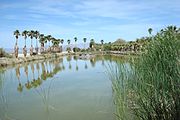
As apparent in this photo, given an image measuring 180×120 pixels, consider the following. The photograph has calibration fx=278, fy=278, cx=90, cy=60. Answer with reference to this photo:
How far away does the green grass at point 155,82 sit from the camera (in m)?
4.53

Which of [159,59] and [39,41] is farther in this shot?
[39,41]

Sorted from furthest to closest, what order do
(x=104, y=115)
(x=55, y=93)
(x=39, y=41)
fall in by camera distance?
(x=39, y=41)
(x=55, y=93)
(x=104, y=115)

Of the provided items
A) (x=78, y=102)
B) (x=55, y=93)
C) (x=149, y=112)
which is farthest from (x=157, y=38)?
(x=55, y=93)

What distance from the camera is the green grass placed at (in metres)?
4.53

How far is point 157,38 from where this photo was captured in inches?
199

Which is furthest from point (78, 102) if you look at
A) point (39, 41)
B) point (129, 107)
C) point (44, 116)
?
point (39, 41)

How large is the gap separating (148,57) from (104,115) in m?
5.65

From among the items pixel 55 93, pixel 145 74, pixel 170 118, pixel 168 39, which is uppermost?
pixel 168 39

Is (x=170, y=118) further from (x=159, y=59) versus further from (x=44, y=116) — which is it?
(x=44, y=116)

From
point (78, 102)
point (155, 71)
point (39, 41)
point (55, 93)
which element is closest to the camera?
point (155, 71)

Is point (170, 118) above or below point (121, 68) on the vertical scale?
below

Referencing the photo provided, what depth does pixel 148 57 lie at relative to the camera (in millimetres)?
4930

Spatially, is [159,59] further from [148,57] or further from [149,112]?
[149,112]

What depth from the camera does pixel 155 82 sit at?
4.57m
